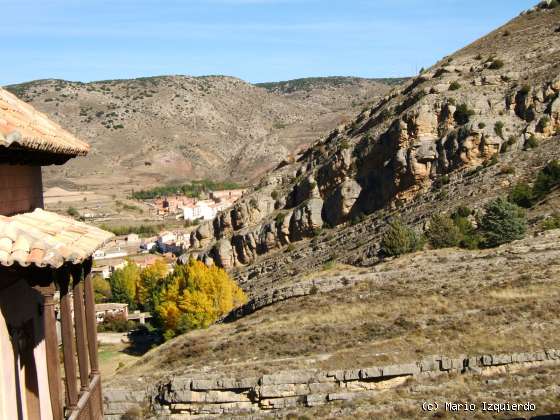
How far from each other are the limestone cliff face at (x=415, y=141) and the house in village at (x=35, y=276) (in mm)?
30692

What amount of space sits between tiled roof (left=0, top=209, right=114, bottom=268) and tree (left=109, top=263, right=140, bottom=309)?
49.8m

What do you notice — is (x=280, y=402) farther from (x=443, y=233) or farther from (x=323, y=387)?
(x=443, y=233)

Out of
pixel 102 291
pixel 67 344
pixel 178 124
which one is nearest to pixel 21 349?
pixel 67 344

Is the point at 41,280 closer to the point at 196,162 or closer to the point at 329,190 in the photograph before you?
the point at 329,190

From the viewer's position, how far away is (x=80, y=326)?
6574 millimetres

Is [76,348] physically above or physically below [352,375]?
above

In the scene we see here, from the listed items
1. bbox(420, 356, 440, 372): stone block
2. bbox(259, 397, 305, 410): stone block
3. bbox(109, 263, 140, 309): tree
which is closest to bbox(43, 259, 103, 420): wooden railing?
bbox(259, 397, 305, 410): stone block

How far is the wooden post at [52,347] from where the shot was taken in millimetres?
4977

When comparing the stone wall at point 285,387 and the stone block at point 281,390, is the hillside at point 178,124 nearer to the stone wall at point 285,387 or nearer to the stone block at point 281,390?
the stone wall at point 285,387

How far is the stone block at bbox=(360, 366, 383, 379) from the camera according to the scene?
14984 millimetres

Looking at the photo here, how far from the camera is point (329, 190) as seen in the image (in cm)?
4431

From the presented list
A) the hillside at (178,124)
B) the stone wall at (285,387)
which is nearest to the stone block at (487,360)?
the stone wall at (285,387)

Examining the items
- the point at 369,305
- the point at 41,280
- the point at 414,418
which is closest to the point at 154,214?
the point at 369,305

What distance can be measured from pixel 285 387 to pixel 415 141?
2530 cm
